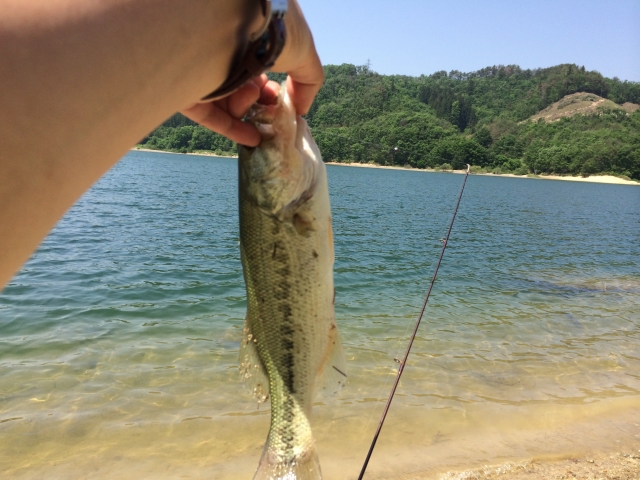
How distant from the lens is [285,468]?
250 cm

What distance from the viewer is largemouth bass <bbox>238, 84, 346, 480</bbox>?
2.19 metres

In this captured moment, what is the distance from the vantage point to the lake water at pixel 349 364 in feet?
18.6

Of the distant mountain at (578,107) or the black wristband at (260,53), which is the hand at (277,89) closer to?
the black wristband at (260,53)

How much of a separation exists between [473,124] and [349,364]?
154017mm

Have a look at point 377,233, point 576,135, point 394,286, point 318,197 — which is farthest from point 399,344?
point 576,135

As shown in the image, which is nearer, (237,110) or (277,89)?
(237,110)

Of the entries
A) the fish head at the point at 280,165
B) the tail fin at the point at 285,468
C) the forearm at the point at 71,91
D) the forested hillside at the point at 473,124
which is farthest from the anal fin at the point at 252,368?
the forested hillside at the point at 473,124

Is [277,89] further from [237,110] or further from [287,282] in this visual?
[287,282]

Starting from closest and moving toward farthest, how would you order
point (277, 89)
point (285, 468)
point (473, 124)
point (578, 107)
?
point (277, 89), point (285, 468), point (473, 124), point (578, 107)

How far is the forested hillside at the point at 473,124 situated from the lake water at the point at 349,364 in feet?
87.6

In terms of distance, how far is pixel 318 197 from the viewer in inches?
88.7

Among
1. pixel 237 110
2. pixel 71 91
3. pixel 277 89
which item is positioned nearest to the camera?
pixel 71 91

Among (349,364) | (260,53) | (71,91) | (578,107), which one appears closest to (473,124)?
(578,107)

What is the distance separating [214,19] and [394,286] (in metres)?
13.1
